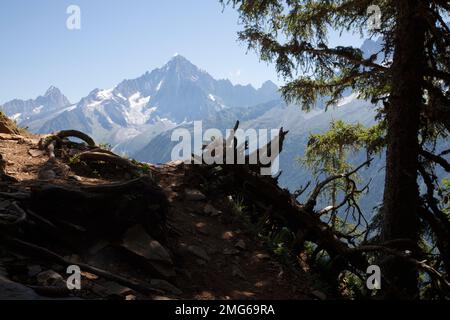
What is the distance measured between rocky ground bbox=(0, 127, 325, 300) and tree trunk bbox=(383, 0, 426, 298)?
2.01 metres

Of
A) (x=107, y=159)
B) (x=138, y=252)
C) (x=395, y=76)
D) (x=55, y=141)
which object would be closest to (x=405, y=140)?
(x=395, y=76)

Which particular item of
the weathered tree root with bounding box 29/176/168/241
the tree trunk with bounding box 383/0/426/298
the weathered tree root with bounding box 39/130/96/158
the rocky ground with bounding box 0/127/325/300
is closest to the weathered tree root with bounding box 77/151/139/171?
the rocky ground with bounding box 0/127/325/300

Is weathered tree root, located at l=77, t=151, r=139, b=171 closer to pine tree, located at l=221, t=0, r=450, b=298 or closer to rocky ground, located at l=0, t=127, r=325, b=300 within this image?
rocky ground, located at l=0, t=127, r=325, b=300

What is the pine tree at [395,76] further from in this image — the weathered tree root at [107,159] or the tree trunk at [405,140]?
the weathered tree root at [107,159]

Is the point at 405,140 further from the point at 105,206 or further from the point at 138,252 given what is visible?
the point at 105,206

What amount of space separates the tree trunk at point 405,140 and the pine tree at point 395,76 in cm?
2

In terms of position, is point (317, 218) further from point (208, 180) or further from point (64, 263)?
point (64, 263)

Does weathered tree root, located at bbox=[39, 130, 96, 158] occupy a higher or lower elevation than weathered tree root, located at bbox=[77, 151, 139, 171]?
higher

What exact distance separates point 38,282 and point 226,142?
5.62 metres

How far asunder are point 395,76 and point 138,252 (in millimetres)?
5864

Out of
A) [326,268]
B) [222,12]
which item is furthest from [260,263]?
[222,12]

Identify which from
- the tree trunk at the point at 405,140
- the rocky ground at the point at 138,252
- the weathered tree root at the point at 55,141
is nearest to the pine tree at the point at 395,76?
the tree trunk at the point at 405,140

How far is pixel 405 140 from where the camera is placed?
8109 millimetres

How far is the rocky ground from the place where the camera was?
4.89 m
